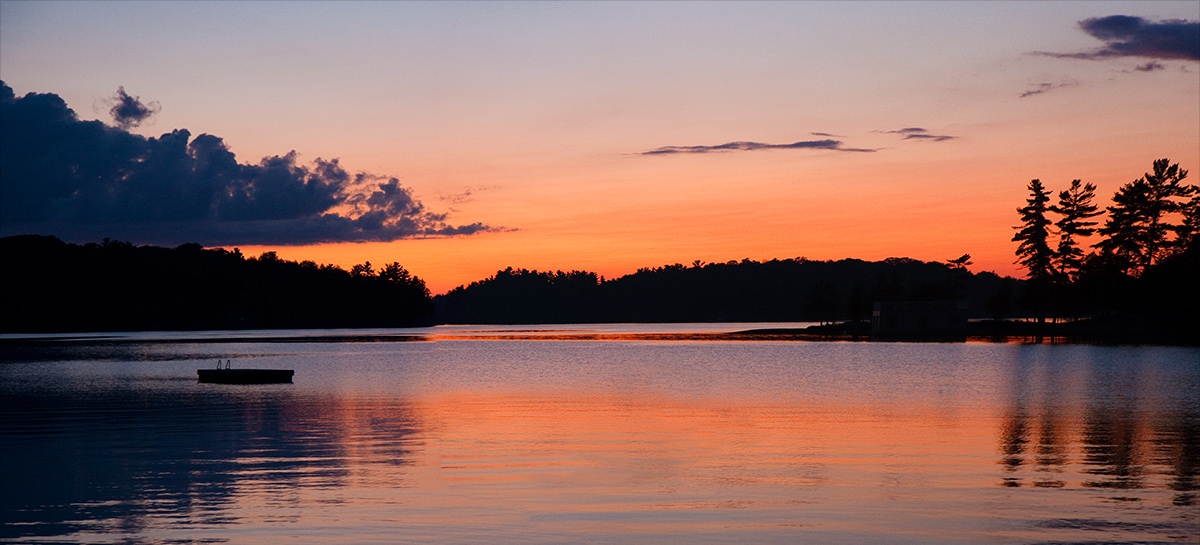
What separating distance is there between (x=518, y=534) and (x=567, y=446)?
11424mm

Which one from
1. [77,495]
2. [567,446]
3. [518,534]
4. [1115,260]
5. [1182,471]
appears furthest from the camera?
[1115,260]

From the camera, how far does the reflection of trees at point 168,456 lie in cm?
1806

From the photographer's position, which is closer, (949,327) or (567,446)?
(567,446)

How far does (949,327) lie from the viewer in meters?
140

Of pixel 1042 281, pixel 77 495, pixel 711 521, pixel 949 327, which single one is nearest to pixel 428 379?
pixel 77 495

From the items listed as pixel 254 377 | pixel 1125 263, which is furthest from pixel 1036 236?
pixel 254 377

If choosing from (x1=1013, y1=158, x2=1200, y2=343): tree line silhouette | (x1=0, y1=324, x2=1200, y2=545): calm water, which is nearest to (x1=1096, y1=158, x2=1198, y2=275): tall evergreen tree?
(x1=1013, y1=158, x2=1200, y2=343): tree line silhouette

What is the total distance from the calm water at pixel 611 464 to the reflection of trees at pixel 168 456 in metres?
0.11

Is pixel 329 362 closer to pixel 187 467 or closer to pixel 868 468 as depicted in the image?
pixel 187 467

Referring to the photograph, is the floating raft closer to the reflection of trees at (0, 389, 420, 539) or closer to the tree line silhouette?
the reflection of trees at (0, 389, 420, 539)

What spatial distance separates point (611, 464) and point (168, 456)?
12491 millimetres

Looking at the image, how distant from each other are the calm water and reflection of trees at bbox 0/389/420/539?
0.37 ft

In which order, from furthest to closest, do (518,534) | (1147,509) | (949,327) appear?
(949,327), (1147,509), (518,534)

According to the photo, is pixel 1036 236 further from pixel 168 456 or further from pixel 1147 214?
pixel 168 456
